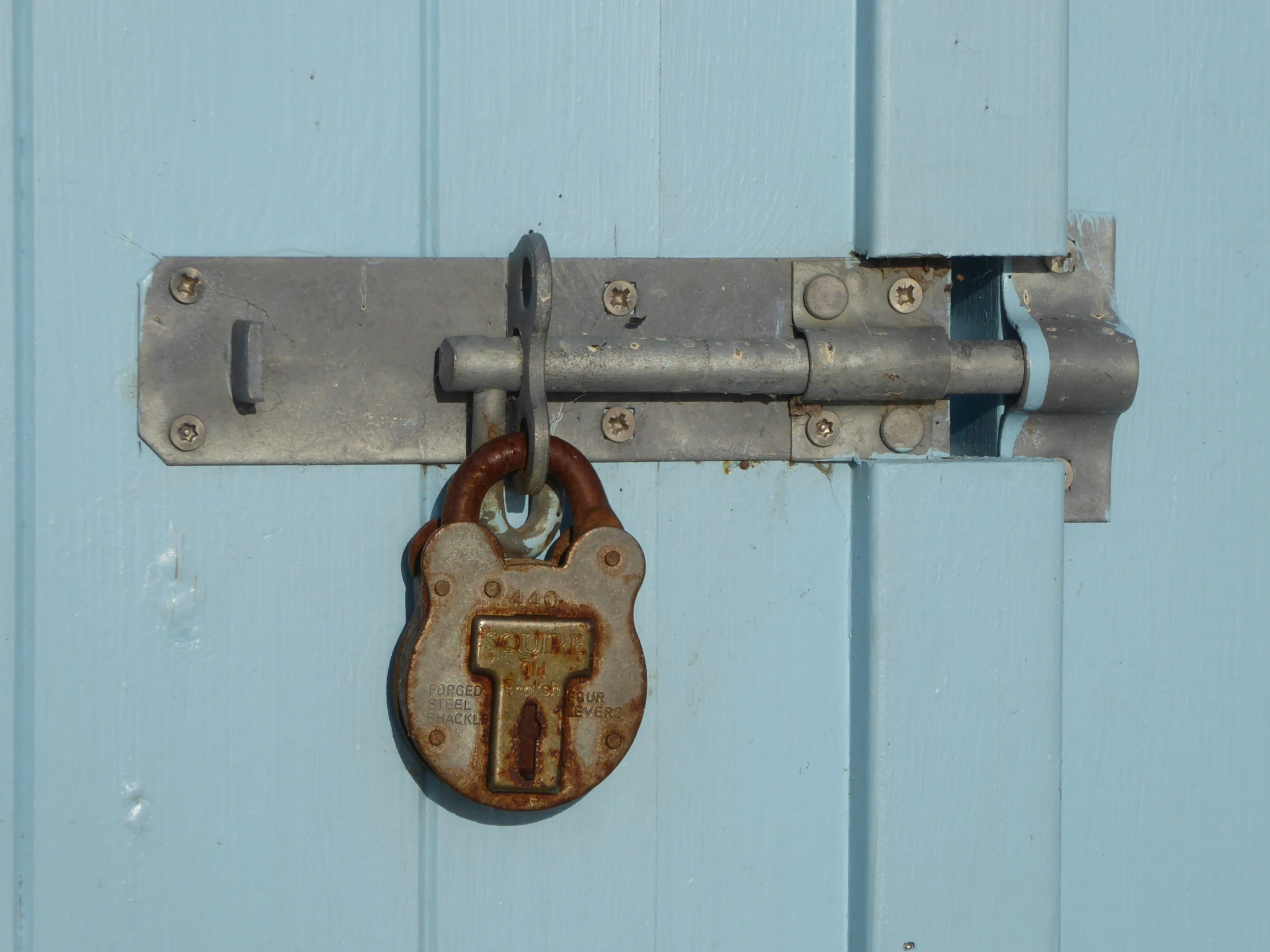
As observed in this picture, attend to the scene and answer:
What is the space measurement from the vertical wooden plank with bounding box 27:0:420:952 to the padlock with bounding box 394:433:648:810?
0.21 ft

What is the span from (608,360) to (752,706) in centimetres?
24

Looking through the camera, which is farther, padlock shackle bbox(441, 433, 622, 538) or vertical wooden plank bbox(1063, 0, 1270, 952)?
vertical wooden plank bbox(1063, 0, 1270, 952)

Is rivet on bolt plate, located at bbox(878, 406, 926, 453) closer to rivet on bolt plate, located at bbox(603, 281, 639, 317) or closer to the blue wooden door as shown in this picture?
the blue wooden door

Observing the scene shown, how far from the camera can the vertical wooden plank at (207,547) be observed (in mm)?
693

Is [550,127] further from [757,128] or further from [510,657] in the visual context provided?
[510,657]

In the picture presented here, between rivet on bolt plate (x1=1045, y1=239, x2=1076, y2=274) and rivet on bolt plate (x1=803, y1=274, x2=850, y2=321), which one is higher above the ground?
rivet on bolt plate (x1=1045, y1=239, x2=1076, y2=274)

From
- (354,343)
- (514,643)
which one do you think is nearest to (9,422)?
(354,343)

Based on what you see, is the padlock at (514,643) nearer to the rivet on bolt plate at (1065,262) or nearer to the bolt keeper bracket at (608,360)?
the bolt keeper bracket at (608,360)

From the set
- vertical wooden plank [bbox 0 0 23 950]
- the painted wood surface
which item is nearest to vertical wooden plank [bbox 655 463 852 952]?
the painted wood surface

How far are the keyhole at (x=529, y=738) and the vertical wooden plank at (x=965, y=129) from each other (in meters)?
0.35

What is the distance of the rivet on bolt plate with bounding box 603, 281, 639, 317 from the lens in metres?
0.73

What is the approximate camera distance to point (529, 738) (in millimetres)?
683

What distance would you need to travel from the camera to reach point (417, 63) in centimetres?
72

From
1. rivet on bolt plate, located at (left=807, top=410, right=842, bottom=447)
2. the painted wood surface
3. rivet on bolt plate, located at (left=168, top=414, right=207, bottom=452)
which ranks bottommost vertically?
the painted wood surface
